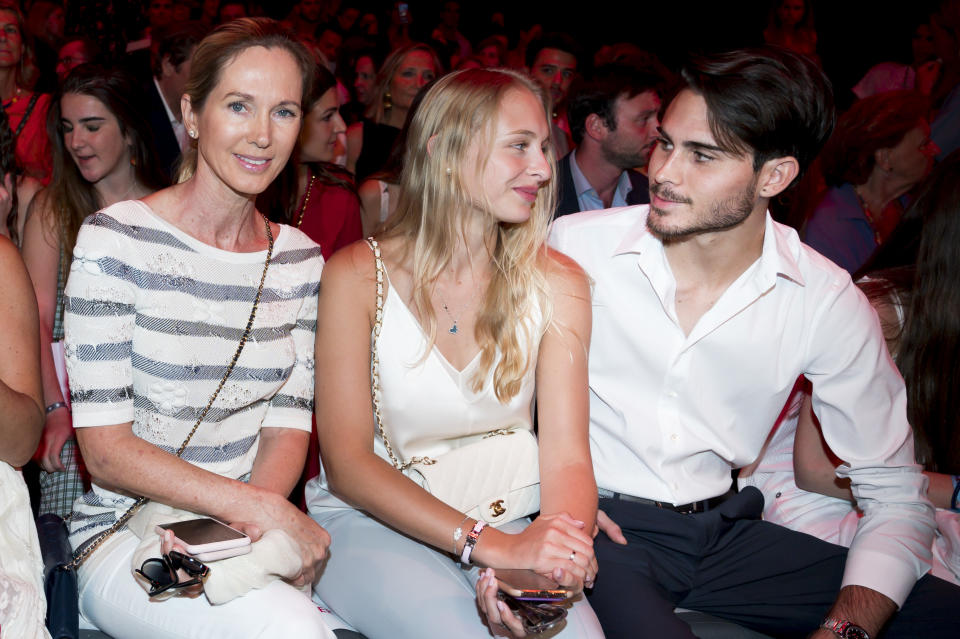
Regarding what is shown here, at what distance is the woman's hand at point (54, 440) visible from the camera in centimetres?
255

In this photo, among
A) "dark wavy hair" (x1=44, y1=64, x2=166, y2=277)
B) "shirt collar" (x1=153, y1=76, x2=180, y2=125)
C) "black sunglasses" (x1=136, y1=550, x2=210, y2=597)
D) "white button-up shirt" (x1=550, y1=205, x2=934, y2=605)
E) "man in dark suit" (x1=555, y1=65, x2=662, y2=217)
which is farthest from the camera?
"man in dark suit" (x1=555, y1=65, x2=662, y2=217)

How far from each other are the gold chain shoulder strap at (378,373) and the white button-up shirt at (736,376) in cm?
55

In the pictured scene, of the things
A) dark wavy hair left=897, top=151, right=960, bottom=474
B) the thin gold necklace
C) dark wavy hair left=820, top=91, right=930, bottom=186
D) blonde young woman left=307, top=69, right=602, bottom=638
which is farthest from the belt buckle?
dark wavy hair left=820, top=91, right=930, bottom=186

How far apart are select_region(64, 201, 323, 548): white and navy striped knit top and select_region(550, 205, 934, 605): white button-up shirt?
834 mm

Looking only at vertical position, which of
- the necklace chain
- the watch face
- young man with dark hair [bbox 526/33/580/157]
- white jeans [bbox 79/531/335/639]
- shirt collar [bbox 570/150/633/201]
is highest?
young man with dark hair [bbox 526/33/580/157]

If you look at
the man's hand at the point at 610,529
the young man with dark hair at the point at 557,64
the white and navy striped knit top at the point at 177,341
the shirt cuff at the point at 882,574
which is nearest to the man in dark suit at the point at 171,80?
the white and navy striped knit top at the point at 177,341

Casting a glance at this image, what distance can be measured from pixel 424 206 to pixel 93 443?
995 mm

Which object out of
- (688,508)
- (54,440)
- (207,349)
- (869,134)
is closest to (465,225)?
(207,349)

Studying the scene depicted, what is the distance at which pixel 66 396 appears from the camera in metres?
2.74

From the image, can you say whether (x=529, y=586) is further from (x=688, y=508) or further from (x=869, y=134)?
(x=869, y=134)

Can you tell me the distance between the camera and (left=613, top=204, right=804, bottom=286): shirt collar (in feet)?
7.78

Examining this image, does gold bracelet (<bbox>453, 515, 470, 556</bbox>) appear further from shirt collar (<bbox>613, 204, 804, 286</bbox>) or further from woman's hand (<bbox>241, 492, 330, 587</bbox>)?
shirt collar (<bbox>613, 204, 804, 286</bbox>)

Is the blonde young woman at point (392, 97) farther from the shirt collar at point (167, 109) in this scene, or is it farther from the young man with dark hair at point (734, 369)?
the young man with dark hair at point (734, 369)

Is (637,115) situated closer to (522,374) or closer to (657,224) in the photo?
(657,224)
